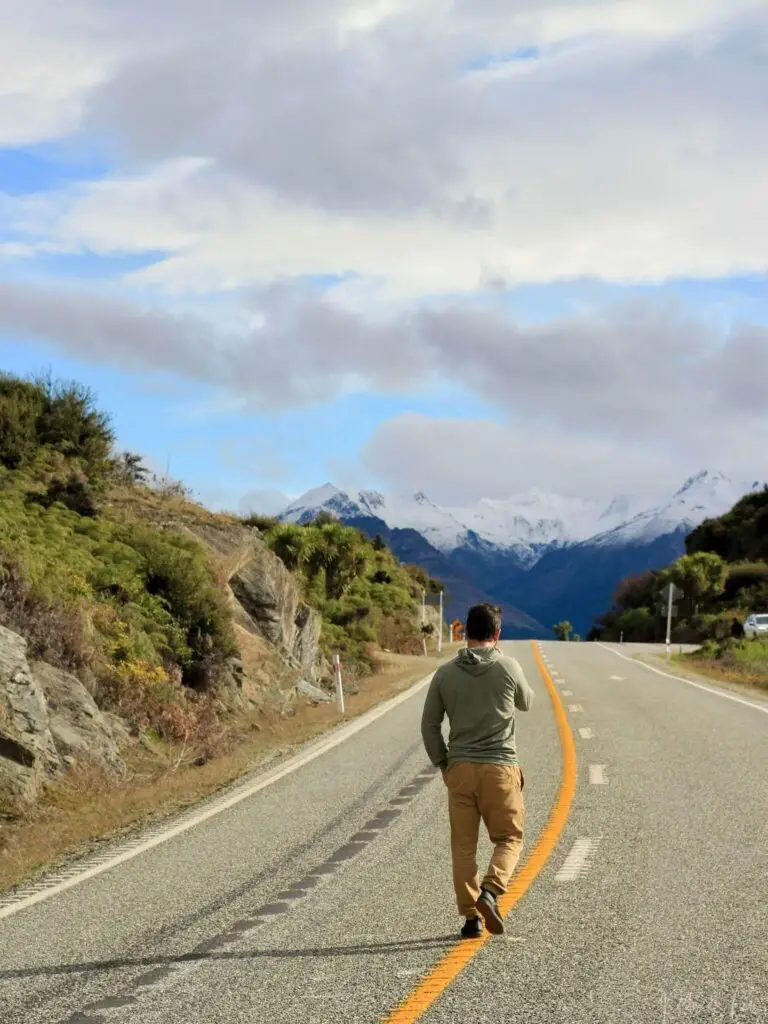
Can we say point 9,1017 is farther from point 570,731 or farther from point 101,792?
point 570,731

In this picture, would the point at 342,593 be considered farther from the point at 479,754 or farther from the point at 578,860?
the point at 479,754

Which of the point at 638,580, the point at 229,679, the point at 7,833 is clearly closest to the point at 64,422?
the point at 229,679

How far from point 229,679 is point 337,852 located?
10.7m

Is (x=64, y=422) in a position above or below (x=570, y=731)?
above

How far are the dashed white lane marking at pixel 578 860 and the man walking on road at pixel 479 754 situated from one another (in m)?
1.30

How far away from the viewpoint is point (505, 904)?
22.3 feet

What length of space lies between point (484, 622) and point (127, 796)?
6.62m

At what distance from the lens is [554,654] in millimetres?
44094

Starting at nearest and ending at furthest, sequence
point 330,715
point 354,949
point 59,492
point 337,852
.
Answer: point 354,949
point 337,852
point 330,715
point 59,492

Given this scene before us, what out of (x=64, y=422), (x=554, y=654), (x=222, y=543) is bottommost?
(x=554, y=654)

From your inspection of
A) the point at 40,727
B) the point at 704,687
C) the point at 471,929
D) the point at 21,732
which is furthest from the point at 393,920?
the point at 704,687

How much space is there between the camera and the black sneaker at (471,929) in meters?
6.11

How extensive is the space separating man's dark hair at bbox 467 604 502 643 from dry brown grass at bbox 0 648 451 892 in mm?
4139

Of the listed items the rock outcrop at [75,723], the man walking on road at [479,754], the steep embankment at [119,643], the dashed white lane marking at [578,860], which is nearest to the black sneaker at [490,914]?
the man walking on road at [479,754]
